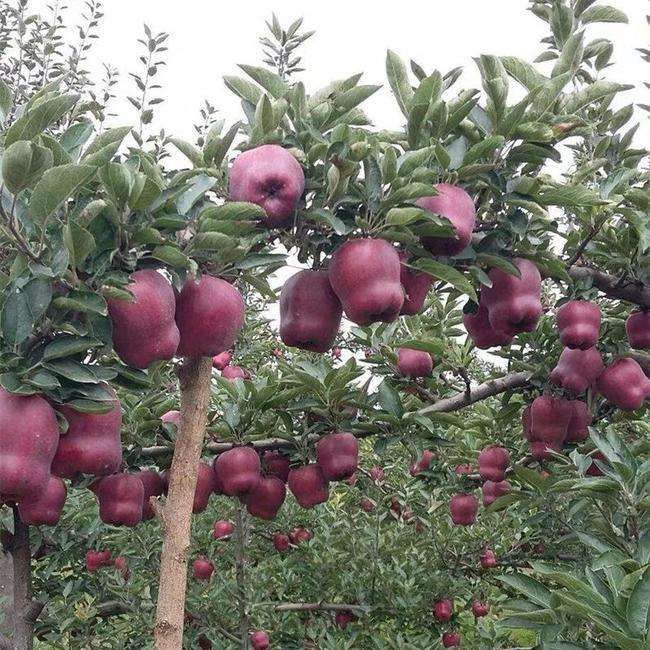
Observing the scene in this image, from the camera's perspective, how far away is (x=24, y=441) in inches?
46.3

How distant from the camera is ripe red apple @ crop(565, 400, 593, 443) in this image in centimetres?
231

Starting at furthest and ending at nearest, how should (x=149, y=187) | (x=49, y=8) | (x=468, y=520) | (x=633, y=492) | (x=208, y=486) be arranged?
(x=49, y=8), (x=468, y=520), (x=208, y=486), (x=633, y=492), (x=149, y=187)

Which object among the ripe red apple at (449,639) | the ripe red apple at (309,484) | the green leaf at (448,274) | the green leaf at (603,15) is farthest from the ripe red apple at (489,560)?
the green leaf at (603,15)

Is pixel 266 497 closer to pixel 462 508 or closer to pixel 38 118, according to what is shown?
pixel 462 508

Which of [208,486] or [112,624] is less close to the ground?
[208,486]

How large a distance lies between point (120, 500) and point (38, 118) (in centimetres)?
99

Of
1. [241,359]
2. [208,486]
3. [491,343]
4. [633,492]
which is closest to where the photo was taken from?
[633,492]

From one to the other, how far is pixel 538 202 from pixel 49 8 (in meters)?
3.42

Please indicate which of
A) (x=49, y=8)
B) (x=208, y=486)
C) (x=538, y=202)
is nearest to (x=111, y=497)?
(x=208, y=486)

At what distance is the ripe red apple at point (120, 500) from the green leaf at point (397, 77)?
3.54 ft

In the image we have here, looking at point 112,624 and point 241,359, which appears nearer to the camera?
Answer: point 112,624

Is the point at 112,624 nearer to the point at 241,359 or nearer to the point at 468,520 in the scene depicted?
the point at 468,520

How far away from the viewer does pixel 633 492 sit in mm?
1723

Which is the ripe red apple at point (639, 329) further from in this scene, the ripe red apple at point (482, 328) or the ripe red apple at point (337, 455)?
the ripe red apple at point (337, 455)
